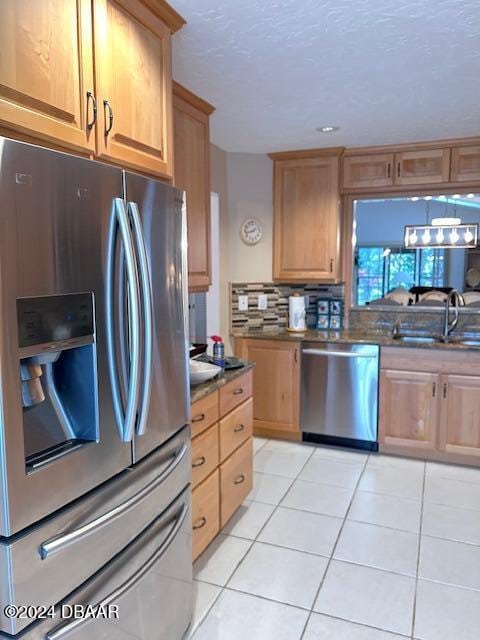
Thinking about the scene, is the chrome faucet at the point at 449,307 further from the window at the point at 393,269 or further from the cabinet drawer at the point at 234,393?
the cabinet drawer at the point at 234,393

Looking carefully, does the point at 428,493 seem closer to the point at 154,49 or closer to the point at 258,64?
the point at 258,64

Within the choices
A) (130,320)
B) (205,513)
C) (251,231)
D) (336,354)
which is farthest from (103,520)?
(251,231)

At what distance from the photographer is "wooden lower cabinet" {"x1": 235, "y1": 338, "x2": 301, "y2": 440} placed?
3.73m

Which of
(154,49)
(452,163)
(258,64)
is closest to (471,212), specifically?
(452,163)

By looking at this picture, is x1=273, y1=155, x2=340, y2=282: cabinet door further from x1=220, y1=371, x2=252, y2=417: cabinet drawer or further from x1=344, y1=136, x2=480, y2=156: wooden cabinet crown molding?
x1=220, y1=371, x2=252, y2=417: cabinet drawer

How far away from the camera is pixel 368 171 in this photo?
12.3ft

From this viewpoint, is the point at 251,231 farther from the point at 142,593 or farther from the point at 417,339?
the point at 142,593

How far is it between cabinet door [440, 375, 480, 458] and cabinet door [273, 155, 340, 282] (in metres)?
1.22

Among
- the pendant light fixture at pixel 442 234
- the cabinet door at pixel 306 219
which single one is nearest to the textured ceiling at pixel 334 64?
the cabinet door at pixel 306 219

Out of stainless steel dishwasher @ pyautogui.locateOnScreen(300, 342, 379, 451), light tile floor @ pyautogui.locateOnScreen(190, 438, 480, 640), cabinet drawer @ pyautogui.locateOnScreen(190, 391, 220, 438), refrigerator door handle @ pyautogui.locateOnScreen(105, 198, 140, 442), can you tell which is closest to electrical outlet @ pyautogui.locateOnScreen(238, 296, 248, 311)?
stainless steel dishwasher @ pyautogui.locateOnScreen(300, 342, 379, 451)

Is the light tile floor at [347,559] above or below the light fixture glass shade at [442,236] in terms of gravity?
below

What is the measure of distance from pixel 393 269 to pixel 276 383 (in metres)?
1.39

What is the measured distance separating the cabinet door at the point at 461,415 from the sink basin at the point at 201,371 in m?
1.86

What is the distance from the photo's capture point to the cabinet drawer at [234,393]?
7.74 ft
